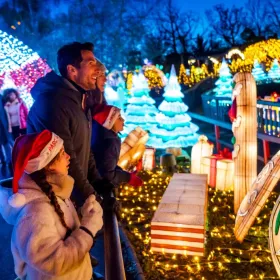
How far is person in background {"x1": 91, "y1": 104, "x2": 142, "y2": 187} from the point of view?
14.8 ft

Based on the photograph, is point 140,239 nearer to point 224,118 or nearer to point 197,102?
point 224,118

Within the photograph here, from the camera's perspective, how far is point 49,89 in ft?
10.1

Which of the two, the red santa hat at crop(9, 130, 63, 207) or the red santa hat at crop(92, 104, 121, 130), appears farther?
the red santa hat at crop(92, 104, 121, 130)

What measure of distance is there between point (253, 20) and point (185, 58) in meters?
15.0

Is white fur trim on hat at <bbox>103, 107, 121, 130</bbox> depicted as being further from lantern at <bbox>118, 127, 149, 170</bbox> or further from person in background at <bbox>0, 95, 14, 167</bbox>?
person in background at <bbox>0, 95, 14, 167</bbox>

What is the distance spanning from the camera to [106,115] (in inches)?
178

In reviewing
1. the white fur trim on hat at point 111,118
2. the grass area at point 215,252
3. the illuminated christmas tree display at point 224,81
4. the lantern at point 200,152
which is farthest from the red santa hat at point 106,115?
the illuminated christmas tree display at point 224,81

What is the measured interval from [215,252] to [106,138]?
1981 mm

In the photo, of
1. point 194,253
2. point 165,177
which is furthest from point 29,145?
point 165,177

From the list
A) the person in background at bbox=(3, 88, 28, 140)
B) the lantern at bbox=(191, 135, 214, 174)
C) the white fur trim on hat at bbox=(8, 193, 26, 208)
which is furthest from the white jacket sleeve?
the person in background at bbox=(3, 88, 28, 140)

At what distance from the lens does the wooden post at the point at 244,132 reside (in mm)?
5086

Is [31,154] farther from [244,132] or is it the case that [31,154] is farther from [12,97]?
[12,97]

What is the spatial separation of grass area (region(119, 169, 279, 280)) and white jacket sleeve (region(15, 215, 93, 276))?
7.40 ft

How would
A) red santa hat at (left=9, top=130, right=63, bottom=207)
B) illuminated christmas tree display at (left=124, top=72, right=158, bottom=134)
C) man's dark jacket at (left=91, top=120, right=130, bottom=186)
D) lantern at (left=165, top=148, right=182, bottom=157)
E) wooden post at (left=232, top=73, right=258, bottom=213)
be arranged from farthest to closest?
illuminated christmas tree display at (left=124, top=72, right=158, bottom=134)
lantern at (left=165, top=148, right=182, bottom=157)
wooden post at (left=232, top=73, right=258, bottom=213)
man's dark jacket at (left=91, top=120, right=130, bottom=186)
red santa hat at (left=9, top=130, right=63, bottom=207)
